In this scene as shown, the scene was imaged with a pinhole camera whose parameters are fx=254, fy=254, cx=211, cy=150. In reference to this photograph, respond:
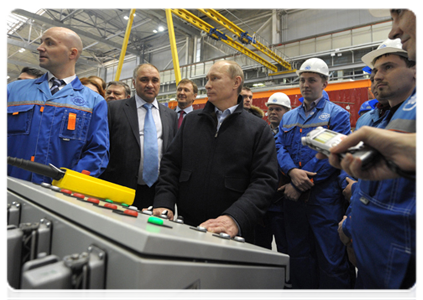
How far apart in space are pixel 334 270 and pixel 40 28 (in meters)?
13.8

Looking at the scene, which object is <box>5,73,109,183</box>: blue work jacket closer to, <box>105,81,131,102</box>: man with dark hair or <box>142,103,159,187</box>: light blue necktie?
<box>142,103,159,187</box>: light blue necktie

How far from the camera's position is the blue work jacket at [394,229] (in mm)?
685

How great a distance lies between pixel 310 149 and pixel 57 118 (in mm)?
Result: 1780

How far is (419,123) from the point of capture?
67 cm

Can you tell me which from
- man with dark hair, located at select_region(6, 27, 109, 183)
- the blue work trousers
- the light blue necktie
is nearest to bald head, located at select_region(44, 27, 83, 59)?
man with dark hair, located at select_region(6, 27, 109, 183)

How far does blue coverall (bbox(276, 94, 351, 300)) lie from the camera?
6.08 ft

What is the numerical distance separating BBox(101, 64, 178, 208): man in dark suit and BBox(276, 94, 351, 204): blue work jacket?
3.28ft

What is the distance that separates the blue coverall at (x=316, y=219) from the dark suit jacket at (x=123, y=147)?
1185 mm

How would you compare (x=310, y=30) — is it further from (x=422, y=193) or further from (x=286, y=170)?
(x=422, y=193)

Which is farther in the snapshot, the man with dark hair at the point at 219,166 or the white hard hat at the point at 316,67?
the white hard hat at the point at 316,67

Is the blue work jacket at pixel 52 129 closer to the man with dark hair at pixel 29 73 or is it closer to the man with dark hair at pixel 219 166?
the man with dark hair at pixel 219 166

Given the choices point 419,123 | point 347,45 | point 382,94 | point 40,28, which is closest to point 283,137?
point 382,94

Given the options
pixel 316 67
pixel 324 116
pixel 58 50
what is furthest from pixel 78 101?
pixel 316 67

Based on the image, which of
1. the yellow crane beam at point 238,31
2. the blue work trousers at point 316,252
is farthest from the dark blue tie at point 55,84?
the yellow crane beam at point 238,31
